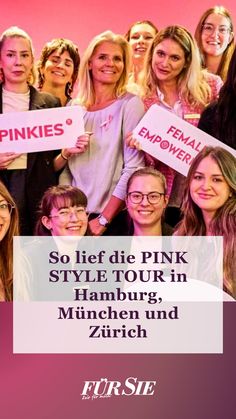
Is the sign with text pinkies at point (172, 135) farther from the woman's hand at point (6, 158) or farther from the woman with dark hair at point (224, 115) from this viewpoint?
the woman's hand at point (6, 158)

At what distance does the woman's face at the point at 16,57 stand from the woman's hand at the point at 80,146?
11.2 inches

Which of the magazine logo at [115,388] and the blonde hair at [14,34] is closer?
the blonde hair at [14,34]

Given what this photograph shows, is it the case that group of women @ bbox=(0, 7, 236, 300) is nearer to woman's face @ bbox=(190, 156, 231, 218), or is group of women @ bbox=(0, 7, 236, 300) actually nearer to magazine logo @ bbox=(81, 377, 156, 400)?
woman's face @ bbox=(190, 156, 231, 218)

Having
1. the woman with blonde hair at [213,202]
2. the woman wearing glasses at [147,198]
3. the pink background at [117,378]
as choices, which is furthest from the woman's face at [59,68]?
the pink background at [117,378]

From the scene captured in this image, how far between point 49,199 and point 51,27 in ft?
1.87

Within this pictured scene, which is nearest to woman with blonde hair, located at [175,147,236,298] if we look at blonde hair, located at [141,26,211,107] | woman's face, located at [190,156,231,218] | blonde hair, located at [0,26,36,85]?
woman's face, located at [190,156,231,218]

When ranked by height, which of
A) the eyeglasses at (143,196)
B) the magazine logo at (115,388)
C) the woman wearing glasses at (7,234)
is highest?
the eyeglasses at (143,196)

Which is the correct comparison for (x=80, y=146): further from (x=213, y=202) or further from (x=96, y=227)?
(x=213, y=202)

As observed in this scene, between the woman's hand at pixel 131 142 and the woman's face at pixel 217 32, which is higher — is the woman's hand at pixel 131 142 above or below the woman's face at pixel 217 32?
below

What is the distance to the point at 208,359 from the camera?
288cm

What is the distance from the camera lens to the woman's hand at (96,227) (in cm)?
285

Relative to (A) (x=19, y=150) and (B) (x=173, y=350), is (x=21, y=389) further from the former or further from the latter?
(A) (x=19, y=150)

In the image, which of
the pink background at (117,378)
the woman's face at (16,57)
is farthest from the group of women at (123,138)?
the pink background at (117,378)

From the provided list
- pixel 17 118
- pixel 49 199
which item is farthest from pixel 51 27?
pixel 49 199
